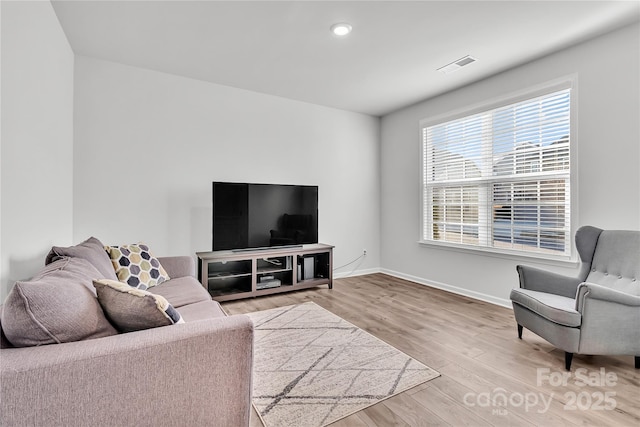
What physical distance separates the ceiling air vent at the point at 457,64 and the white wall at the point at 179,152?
178 cm

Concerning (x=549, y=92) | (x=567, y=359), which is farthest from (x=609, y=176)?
(x=567, y=359)

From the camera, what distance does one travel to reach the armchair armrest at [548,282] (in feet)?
8.00

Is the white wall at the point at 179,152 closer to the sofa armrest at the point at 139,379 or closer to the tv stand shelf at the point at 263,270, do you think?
the tv stand shelf at the point at 263,270

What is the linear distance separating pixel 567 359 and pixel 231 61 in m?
3.79

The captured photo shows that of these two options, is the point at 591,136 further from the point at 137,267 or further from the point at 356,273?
the point at 137,267

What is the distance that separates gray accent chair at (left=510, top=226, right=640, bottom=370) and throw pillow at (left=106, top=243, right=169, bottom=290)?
291cm

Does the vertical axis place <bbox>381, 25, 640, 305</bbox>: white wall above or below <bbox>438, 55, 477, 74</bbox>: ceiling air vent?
below

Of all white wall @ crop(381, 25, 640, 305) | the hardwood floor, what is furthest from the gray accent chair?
white wall @ crop(381, 25, 640, 305)

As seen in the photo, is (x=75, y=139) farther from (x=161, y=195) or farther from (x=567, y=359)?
(x=567, y=359)

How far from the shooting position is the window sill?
293 centimetres

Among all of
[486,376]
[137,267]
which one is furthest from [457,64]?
[137,267]

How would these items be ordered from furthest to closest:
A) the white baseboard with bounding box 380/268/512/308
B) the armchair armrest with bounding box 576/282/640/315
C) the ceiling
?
the white baseboard with bounding box 380/268/512/308 < the ceiling < the armchair armrest with bounding box 576/282/640/315

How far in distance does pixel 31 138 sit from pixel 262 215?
2221 mm

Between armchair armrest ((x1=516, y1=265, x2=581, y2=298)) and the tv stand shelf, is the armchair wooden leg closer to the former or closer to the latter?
armchair armrest ((x1=516, y1=265, x2=581, y2=298))
